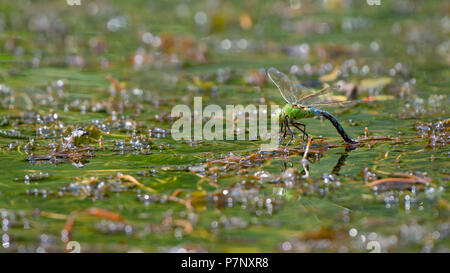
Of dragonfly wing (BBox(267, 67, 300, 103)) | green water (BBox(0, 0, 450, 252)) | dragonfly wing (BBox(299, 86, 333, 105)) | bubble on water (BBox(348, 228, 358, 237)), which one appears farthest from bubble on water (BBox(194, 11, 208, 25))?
bubble on water (BBox(348, 228, 358, 237))

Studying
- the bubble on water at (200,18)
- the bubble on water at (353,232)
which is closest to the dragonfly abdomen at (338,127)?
the bubble on water at (353,232)

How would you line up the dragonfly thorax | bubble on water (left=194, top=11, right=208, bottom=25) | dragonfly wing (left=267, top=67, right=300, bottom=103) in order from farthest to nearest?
bubble on water (left=194, top=11, right=208, bottom=25), dragonfly wing (left=267, top=67, right=300, bottom=103), the dragonfly thorax

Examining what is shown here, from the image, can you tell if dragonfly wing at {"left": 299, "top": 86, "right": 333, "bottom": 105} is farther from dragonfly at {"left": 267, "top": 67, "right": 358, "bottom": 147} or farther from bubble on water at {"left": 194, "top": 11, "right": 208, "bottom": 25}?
bubble on water at {"left": 194, "top": 11, "right": 208, "bottom": 25}

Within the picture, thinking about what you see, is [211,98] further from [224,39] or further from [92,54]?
[224,39]

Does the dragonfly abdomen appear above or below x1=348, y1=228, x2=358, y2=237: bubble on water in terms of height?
above

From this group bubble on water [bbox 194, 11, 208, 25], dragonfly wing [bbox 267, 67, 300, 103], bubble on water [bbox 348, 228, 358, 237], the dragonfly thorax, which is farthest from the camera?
bubble on water [bbox 194, 11, 208, 25]

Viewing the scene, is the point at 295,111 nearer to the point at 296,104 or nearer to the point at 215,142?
the point at 296,104

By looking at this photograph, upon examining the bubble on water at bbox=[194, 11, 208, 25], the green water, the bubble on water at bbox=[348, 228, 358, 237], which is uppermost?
the bubble on water at bbox=[194, 11, 208, 25]
